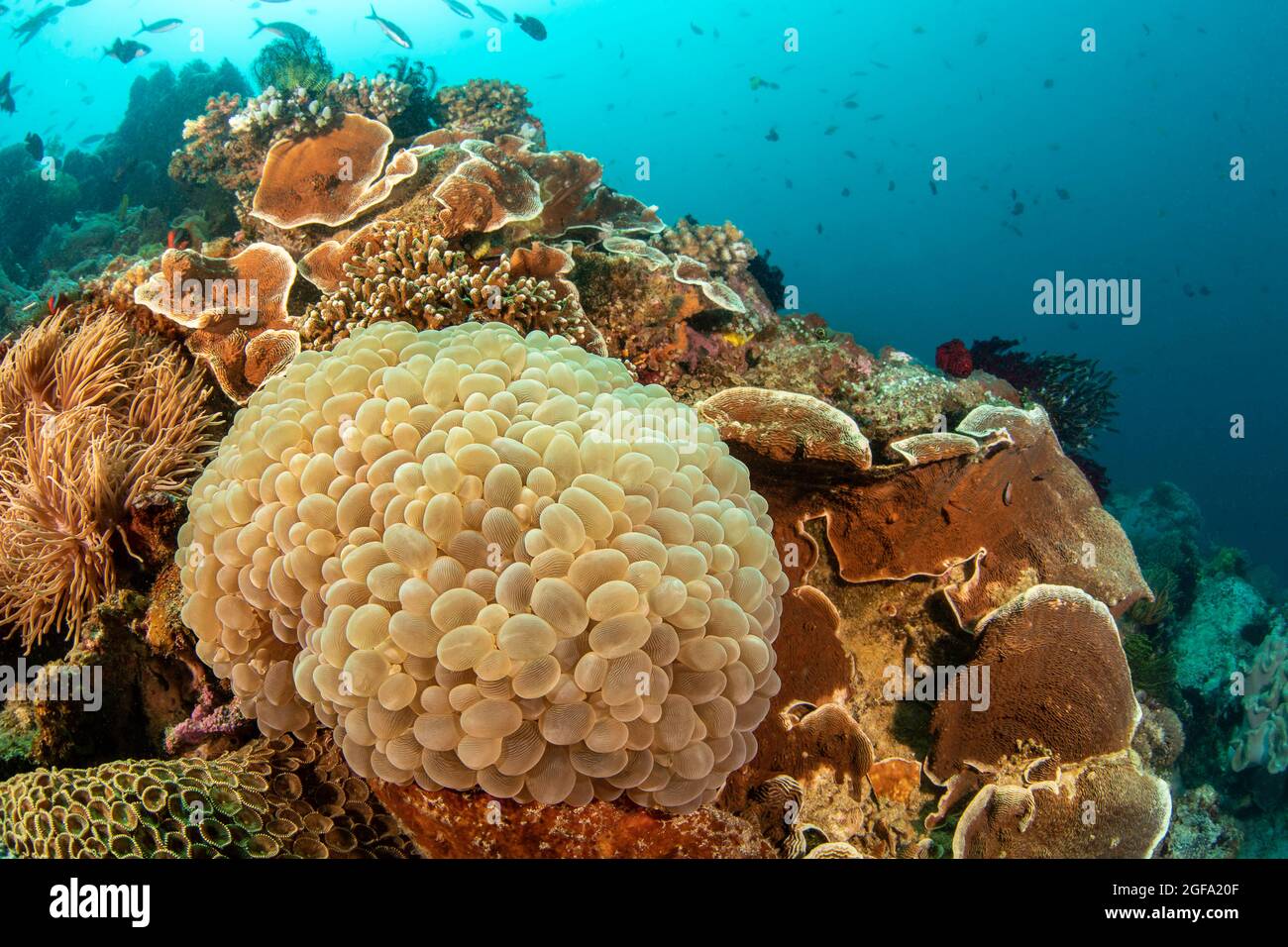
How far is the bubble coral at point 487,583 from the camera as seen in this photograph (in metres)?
1.96

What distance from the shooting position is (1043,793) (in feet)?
11.0

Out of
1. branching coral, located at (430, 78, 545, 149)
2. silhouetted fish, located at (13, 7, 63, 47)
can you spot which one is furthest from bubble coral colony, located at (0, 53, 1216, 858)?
silhouetted fish, located at (13, 7, 63, 47)

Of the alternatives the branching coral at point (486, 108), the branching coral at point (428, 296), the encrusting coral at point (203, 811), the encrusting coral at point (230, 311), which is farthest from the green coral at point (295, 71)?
the encrusting coral at point (203, 811)

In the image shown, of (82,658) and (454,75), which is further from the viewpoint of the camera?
(454,75)

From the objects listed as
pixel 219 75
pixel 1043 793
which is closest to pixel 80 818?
pixel 1043 793

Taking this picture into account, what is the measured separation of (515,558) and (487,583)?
0.13m

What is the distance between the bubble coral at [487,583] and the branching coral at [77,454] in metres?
0.96

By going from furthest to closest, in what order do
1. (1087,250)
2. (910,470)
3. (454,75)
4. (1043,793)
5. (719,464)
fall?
(454,75) < (1087,250) < (910,470) < (1043,793) < (719,464)

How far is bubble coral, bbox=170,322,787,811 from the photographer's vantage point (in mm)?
1955

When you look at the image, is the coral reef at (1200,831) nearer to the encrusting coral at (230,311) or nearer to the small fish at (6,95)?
the encrusting coral at (230,311)

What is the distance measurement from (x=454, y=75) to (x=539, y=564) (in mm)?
97817

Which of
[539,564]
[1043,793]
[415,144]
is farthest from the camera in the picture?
[415,144]

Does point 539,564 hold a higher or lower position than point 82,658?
higher
